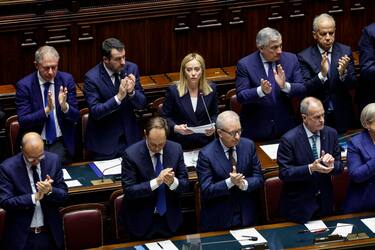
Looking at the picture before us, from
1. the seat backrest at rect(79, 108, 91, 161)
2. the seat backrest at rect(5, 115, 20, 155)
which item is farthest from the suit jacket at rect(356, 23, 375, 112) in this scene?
the seat backrest at rect(5, 115, 20, 155)

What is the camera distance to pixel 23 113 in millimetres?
9836

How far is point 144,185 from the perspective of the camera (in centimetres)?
894

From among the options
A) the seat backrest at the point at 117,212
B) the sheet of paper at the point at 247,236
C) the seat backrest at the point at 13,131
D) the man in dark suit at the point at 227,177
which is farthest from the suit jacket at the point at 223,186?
the seat backrest at the point at 13,131

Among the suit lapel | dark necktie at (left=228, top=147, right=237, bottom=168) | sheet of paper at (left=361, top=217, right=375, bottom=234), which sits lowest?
sheet of paper at (left=361, top=217, right=375, bottom=234)

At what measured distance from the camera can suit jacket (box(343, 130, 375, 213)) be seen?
30.2 ft

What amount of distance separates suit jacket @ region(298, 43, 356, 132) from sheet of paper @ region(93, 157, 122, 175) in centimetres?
168

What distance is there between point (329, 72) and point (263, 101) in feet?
2.12

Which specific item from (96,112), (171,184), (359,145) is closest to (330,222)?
(359,145)

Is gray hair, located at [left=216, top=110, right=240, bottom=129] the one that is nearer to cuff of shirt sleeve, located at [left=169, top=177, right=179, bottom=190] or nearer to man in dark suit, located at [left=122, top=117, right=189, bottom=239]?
man in dark suit, located at [left=122, top=117, right=189, bottom=239]

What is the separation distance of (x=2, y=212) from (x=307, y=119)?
7.52ft

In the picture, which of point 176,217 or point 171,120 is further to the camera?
point 171,120

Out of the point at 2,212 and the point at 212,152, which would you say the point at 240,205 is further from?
the point at 2,212

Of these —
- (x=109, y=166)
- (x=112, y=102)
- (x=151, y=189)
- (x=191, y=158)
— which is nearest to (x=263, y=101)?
(x=191, y=158)

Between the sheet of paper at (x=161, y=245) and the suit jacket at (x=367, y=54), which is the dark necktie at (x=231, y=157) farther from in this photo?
the suit jacket at (x=367, y=54)
